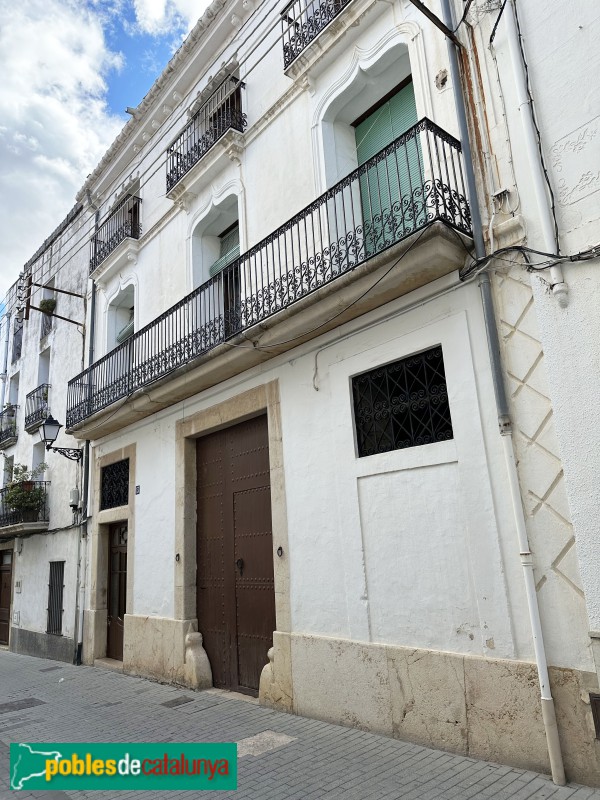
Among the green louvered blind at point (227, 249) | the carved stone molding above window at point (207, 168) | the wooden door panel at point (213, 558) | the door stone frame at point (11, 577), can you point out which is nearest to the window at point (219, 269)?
the green louvered blind at point (227, 249)

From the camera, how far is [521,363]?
4.43 m

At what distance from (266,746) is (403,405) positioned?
3.15 meters

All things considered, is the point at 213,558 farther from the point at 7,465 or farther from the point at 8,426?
the point at 8,426

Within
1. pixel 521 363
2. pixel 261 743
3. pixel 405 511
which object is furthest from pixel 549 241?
pixel 261 743

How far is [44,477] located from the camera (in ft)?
45.2

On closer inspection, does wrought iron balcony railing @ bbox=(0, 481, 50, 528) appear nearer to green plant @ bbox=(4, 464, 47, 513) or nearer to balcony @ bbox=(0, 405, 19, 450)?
green plant @ bbox=(4, 464, 47, 513)

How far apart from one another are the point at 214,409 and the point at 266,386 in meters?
1.21

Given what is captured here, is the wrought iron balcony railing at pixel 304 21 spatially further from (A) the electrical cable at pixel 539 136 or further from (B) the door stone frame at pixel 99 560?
(B) the door stone frame at pixel 99 560

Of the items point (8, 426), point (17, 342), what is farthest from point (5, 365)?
point (8, 426)

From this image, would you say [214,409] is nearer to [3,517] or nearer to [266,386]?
[266,386]

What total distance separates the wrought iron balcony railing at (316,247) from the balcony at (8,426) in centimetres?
778

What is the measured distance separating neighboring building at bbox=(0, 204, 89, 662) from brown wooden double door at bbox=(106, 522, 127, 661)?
0.85 m

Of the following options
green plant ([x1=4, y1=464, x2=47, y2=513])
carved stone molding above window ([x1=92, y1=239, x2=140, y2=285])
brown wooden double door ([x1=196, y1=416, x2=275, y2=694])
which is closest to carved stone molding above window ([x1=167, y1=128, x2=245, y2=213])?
carved stone molding above window ([x1=92, y1=239, x2=140, y2=285])

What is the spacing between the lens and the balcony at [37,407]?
14.3 m
